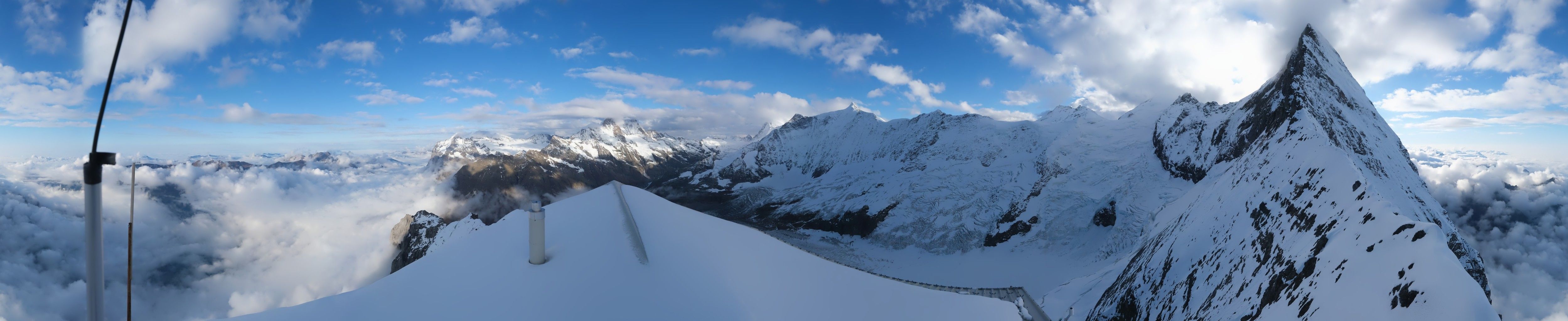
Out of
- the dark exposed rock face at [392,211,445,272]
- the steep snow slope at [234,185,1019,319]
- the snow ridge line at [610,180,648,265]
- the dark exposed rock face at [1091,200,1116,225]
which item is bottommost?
the dark exposed rock face at [392,211,445,272]

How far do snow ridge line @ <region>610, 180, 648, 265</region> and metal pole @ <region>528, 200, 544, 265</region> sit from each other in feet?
5.74

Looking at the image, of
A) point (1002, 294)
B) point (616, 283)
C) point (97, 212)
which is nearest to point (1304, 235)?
point (1002, 294)

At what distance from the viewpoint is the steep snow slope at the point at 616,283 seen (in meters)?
8.90

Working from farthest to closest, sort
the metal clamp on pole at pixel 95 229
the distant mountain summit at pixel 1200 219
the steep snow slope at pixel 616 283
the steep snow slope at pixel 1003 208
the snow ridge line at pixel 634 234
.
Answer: the steep snow slope at pixel 1003 208 → the distant mountain summit at pixel 1200 219 → the snow ridge line at pixel 634 234 → the steep snow slope at pixel 616 283 → the metal clamp on pole at pixel 95 229

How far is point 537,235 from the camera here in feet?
34.5

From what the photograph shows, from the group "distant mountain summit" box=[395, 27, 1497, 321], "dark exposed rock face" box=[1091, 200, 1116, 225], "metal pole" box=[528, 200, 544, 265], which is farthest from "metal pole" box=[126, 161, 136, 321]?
"dark exposed rock face" box=[1091, 200, 1116, 225]

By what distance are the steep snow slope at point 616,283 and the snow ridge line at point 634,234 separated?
14 cm

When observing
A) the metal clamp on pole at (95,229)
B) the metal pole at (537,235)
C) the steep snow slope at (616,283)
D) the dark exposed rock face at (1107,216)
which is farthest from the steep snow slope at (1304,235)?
the metal clamp on pole at (95,229)

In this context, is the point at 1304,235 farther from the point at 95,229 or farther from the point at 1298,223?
the point at 95,229

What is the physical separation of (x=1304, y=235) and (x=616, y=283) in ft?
97.6

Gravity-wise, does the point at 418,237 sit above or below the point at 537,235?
below

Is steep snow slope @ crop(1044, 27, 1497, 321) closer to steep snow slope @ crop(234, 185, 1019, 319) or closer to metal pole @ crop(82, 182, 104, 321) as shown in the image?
steep snow slope @ crop(234, 185, 1019, 319)

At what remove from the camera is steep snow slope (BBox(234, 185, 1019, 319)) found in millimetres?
8898

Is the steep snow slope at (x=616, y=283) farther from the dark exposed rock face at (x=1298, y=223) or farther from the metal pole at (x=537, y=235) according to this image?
the dark exposed rock face at (x=1298, y=223)
